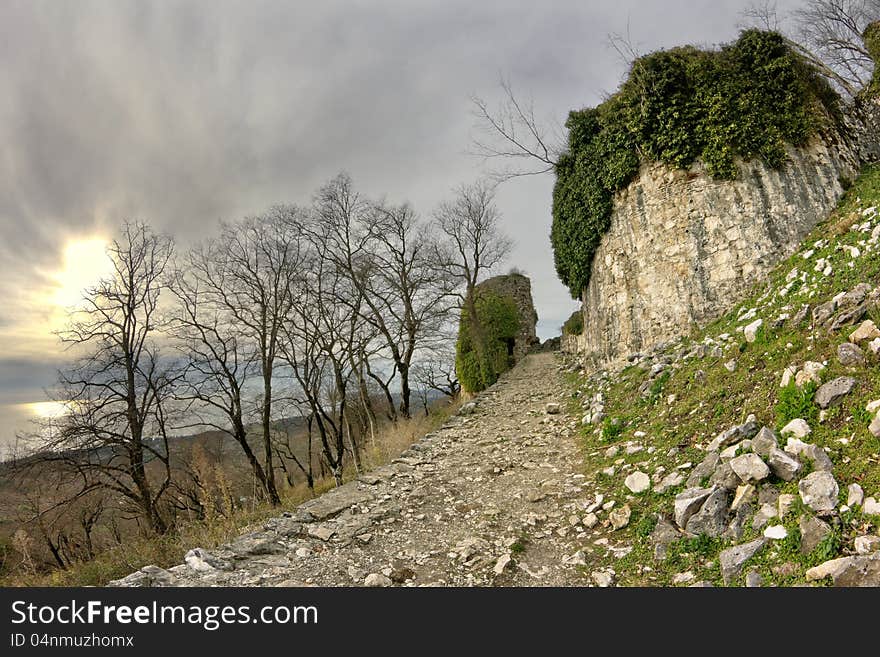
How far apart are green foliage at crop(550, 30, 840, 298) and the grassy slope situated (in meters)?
2.38

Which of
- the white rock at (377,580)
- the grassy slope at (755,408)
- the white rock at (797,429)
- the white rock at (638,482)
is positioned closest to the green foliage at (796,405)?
the grassy slope at (755,408)

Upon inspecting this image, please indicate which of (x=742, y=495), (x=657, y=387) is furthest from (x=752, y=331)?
(x=742, y=495)

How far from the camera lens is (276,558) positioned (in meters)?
5.02

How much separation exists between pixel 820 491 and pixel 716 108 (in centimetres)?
1021

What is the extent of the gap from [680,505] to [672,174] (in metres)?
9.14

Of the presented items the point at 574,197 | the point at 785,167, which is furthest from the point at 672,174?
the point at 574,197

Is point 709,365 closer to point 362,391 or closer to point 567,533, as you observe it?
point 567,533

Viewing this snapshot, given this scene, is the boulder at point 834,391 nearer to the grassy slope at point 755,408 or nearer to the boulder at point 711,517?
the grassy slope at point 755,408

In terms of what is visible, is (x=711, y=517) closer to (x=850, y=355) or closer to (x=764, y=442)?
(x=764, y=442)

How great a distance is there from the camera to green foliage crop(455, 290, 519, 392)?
65.0 ft

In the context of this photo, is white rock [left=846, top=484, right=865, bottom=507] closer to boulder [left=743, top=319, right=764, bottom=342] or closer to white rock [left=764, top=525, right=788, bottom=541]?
white rock [left=764, top=525, right=788, bottom=541]

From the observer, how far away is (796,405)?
4.18 m

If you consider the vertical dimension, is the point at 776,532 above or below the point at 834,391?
below

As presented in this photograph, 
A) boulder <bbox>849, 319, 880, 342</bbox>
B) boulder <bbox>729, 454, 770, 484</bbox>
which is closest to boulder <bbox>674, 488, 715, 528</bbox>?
boulder <bbox>729, 454, 770, 484</bbox>
